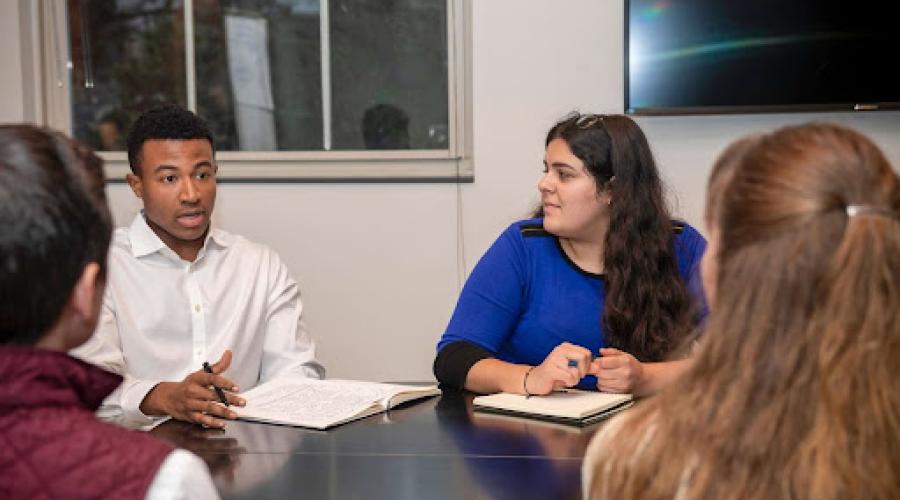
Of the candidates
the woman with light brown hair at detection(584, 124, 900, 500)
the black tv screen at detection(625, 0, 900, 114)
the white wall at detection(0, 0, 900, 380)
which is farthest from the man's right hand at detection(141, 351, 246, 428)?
the black tv screen at detection(625, 0, 900, 114)

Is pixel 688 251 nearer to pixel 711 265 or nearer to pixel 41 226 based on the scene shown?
pixel 711 265

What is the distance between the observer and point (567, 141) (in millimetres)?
2270

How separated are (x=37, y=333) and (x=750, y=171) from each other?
71cm

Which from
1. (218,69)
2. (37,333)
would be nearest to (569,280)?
(37,333)

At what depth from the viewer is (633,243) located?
2.23 metres

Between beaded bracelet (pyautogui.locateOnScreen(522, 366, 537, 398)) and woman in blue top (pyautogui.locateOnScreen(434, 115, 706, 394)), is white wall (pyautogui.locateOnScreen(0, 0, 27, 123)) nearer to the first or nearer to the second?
woman in blue top (pyautogui.locateOnScreen(434, 115, 706, 394))

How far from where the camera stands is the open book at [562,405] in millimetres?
1717

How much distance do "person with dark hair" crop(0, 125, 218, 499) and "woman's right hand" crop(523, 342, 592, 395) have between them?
0.98 m

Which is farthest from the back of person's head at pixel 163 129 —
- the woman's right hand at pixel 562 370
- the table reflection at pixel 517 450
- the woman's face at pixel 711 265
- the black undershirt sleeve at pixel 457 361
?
the woman's face at pixel 711 265

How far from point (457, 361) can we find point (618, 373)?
373 millimetres

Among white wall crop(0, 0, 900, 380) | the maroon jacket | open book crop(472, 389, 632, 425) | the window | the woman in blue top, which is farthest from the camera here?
the window

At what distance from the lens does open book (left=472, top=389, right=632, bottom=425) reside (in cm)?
172

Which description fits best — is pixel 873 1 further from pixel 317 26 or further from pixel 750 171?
pixel 750 171

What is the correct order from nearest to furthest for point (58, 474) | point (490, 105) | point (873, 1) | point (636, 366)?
point (58, 474), point (636, 366), point (873, 1), point (490, 105)
